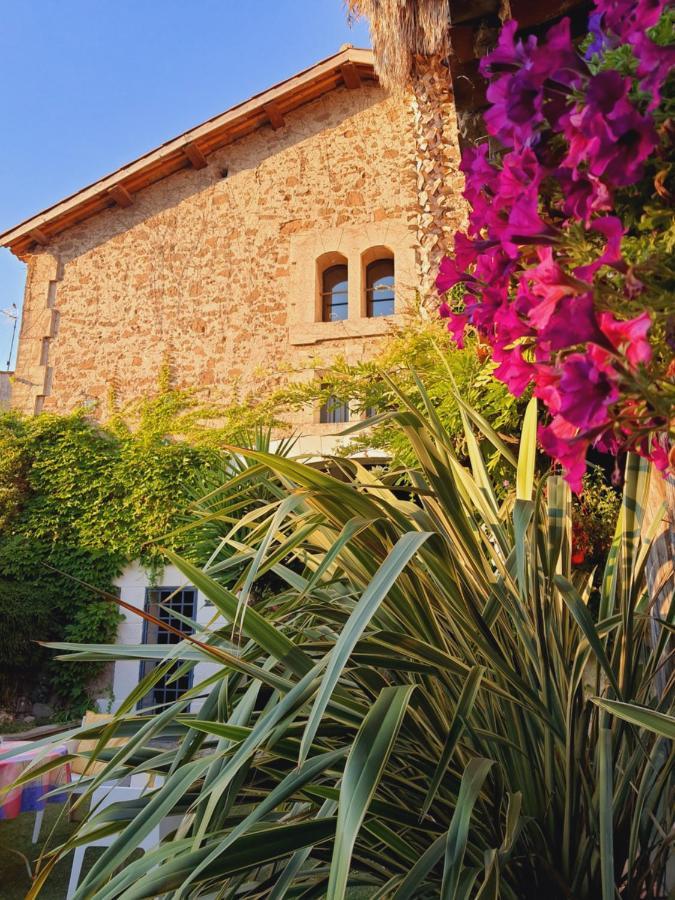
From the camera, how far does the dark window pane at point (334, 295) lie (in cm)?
827

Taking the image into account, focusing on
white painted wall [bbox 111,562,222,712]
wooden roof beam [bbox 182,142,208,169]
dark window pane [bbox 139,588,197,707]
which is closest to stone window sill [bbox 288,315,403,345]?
wooden roof beam [bbox 182,142,208,169]

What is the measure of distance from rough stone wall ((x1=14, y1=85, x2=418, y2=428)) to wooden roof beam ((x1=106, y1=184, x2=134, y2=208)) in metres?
0.10

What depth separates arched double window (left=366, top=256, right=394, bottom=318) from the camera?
814 centimetres

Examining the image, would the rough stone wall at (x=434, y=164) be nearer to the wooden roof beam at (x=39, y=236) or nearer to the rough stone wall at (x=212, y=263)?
the rough stone wall at (x=212, y=263)

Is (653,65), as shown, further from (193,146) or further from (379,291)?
(193,146)

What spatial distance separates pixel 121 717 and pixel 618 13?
128 centimetres

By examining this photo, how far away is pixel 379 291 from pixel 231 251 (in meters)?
1.91

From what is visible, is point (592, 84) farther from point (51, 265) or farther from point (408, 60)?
point (51, 265)

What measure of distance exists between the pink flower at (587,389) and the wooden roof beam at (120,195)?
9.02 meters

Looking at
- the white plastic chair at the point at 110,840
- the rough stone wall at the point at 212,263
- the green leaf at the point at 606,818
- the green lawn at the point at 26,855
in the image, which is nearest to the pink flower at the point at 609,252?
the green leaf at the point at 606,818

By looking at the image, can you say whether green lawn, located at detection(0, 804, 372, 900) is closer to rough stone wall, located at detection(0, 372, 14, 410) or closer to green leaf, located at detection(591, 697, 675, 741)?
green leaf, located at detection(591, 697, 675, 741)

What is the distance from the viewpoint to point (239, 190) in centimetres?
877

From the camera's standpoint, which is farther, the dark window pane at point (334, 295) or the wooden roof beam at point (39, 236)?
the wooden roof beam at point (39, 236)

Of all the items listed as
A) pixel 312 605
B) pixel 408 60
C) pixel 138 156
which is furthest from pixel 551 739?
pixel 138 156
